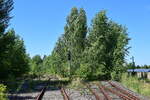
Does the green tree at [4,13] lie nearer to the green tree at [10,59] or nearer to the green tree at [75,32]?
the green tree at [10,59]

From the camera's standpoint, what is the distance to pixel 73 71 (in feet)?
203

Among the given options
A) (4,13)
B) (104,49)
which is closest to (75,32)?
(104,49)

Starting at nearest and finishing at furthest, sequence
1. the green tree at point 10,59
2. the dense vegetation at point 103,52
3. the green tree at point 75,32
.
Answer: the green tree at point 10,59 < the dense vegetation at point 103,52 < the green tree at point 75,32

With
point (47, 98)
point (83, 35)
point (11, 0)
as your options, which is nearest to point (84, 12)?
point (83, 35)

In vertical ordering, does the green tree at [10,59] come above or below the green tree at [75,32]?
below

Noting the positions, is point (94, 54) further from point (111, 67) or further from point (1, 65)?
point (1, 65)

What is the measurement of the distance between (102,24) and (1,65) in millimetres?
19558

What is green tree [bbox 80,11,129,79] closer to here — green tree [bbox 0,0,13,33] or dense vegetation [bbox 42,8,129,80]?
dense vegetation [bbox 42,8,129,80]

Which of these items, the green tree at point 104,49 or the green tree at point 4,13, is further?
the green tree at point 104,49

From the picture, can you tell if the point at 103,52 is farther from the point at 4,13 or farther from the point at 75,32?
the point at 75,32

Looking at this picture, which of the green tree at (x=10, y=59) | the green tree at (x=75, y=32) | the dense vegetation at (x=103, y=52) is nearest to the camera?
the green tree at (x=10, y=59)

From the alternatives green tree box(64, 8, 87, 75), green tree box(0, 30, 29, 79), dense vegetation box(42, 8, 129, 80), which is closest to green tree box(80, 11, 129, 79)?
dense vegetation box(42, 8, 129, 80)

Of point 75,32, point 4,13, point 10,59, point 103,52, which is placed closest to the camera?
point 4,13

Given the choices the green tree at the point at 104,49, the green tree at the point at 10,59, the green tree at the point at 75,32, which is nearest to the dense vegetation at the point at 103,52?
the green tree at the point at 104,49
